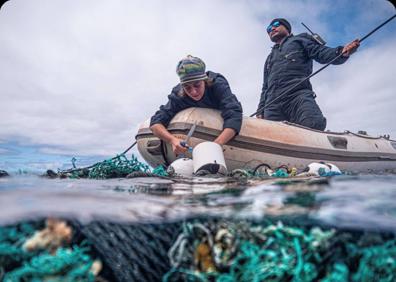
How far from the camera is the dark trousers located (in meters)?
5.40

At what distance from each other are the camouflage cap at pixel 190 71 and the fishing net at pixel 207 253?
3.30m

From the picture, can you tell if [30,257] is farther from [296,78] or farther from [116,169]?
[296,78]

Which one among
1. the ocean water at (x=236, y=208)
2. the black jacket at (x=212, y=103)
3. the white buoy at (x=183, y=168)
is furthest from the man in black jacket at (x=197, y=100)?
the ocean water at (x=236, y=208)

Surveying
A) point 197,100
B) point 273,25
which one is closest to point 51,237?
point 197,100

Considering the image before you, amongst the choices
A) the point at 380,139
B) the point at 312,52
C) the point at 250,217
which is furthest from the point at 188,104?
the point at 380,139

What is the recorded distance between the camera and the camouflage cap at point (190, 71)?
13.5 feet

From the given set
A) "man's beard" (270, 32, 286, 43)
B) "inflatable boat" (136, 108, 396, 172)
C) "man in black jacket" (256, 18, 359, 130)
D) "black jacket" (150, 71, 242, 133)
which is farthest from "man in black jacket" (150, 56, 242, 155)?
"man's beard" (270, 32, 286, 43)

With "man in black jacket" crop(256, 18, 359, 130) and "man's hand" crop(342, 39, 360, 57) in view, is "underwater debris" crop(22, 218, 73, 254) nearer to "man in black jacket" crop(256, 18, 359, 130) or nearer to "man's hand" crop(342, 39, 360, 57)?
"man in black jacket" crop(256, 18, 359, 130)

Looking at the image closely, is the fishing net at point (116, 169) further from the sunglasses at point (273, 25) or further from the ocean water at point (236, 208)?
the sunglasses at point (273, 25)

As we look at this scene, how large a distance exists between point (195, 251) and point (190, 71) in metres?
3.41

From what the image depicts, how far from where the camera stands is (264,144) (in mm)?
4602

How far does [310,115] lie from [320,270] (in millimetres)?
4824

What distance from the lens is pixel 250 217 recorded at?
1066 millimetres

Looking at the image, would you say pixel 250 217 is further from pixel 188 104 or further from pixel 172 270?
pixel 188 104
